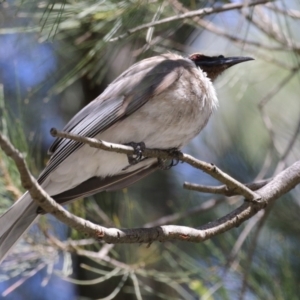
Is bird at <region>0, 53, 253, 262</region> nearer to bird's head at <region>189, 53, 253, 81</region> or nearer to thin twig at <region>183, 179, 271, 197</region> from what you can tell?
bird's head at <region>189, 53, 253, 81</region>

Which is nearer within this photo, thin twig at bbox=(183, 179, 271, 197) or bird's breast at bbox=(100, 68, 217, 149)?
thin twig at bbox=(183, 179, 271, 197)

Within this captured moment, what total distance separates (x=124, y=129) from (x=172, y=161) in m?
0.31

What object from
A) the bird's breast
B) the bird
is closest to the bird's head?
the bird

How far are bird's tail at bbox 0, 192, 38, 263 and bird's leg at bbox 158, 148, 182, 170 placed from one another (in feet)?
2.01

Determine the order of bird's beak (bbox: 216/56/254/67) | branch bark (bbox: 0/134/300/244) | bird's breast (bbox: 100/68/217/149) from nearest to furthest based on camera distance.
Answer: branch bark (bbox: 0/134/300/244) → bird's breast (bbox: 100/68/217/149) → bird's beak (bbox: 216/56/254/67)

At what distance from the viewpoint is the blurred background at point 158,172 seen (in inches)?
123

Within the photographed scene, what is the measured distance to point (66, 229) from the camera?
373cm

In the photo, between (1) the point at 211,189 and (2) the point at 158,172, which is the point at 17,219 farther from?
(2) the point at 158,172

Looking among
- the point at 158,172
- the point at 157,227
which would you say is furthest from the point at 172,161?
the point at 158,172

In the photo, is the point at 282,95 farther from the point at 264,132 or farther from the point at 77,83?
the point at 77,83

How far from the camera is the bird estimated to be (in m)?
2.87

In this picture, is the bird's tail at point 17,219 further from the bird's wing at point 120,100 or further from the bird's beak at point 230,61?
the bird's beak at point 230,61

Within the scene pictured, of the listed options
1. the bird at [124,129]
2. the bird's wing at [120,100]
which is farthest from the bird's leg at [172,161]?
the bird's wing at [120,100]

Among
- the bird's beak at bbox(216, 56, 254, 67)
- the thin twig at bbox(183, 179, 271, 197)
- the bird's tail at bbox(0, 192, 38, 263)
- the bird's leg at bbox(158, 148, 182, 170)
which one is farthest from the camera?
the bird's beak at bbox(216, 56, 254, 67)
